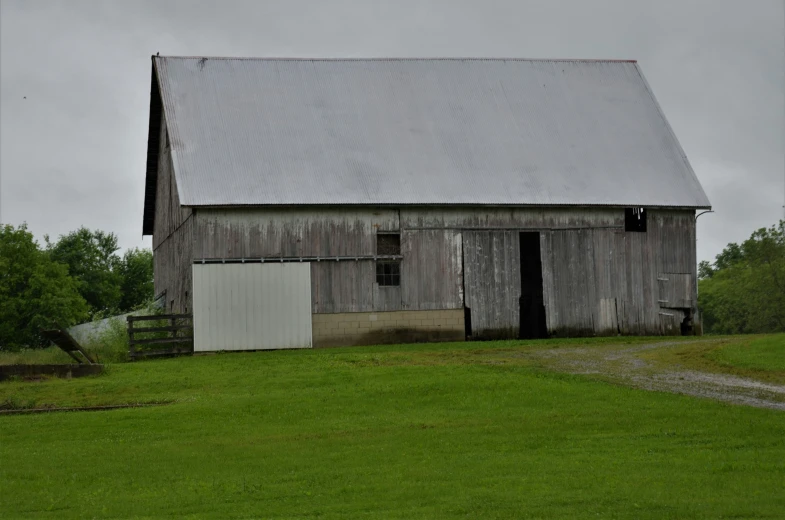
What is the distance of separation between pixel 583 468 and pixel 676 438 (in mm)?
2452

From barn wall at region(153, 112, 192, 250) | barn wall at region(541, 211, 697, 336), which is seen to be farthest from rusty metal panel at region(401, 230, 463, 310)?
barn wall at region(153, 112, 192, 250)

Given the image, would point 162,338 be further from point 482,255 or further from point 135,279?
point 135,279

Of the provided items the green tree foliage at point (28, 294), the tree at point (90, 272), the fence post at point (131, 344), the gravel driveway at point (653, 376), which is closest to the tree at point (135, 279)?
the tree at point (90, 272)

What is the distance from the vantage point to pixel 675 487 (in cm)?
1206

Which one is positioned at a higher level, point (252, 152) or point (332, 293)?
point (252, 152)

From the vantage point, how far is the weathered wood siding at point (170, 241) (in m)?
34.9

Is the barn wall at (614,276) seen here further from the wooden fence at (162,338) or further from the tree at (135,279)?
the tree at (135,279)

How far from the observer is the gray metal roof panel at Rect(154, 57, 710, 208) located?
34531 millimetres

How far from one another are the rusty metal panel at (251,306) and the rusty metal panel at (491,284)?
5.29m

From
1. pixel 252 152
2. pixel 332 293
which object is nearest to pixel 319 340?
pixel 332 293

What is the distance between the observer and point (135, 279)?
7406 cm

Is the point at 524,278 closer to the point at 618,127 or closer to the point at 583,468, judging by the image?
the point at 618,127

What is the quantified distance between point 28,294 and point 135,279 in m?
15.8

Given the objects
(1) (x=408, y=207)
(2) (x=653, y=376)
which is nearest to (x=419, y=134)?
(1) (x=408, y=207)
